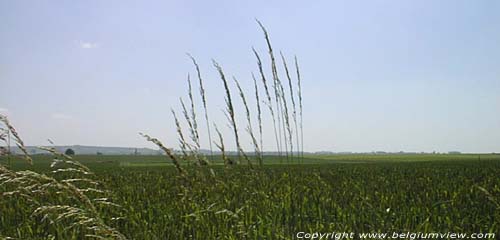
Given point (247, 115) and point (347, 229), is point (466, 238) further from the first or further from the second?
point (247, 115)

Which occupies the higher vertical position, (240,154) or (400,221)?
(240,154)

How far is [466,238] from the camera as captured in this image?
330 cm

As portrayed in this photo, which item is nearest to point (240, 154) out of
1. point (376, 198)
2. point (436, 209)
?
point (436, 209)

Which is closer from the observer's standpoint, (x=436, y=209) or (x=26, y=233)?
(x=26, y=233)

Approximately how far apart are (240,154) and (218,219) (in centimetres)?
84

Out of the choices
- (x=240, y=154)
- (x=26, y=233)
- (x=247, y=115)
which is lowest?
(x=26, y=233)

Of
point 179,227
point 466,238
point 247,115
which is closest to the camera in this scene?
point 466,238

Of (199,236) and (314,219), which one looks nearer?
(199,236)

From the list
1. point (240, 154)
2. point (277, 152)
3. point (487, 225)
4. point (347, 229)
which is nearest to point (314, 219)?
point (347, 229)

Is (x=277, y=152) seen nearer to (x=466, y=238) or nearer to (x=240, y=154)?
(x=240, y=154)

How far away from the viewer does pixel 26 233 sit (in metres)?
4.04

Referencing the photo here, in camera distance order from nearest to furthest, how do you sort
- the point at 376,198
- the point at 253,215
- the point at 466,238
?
the point at 466,238
the point at 253,215
the point at 376,198

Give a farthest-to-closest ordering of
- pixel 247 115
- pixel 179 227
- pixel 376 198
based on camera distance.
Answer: pixel 376 198
pixel 179 227
pixel 247 115

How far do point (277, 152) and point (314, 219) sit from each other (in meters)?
0.68
